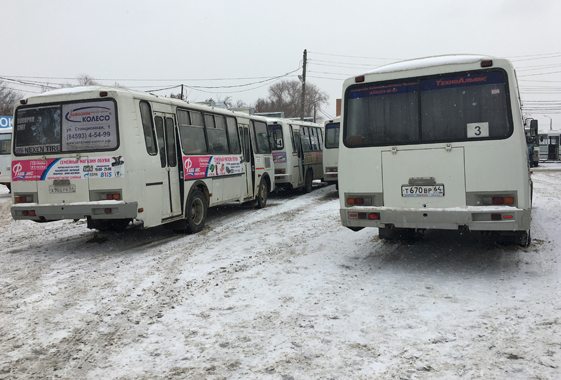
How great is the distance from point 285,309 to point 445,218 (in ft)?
8.01

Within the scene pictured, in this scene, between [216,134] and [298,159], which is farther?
[298,159]

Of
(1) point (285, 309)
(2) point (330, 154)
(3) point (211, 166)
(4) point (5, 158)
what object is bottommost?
(1) point (285, 309)

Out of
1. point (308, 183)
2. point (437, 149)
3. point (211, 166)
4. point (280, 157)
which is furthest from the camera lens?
point (308, 183)

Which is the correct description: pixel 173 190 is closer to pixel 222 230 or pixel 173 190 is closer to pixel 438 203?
pixel 222 230

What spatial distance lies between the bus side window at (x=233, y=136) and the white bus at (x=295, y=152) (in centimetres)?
474

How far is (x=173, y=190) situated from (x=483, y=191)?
5.70 m

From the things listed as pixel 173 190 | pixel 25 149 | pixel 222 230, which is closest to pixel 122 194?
pixel 173 190

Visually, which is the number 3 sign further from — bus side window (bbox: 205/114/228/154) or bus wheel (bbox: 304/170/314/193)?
bus wheel (bbox: 304/170/314/193)

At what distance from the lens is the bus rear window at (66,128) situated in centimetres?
786

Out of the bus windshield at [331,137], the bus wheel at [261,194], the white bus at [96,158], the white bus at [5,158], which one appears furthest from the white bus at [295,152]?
the white bus at [5,158]

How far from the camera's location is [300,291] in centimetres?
564

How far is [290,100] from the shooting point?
87.0m

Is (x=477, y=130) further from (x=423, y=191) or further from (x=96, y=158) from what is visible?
(x=96, y=158)

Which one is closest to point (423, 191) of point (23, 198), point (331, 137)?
point (23, 198)
